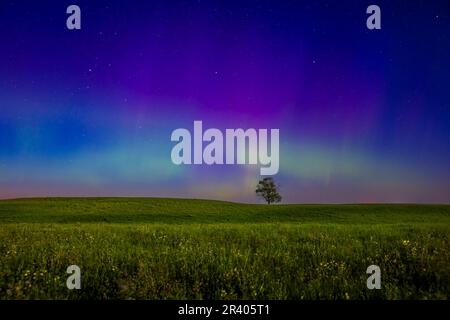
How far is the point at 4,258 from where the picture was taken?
6.85 m

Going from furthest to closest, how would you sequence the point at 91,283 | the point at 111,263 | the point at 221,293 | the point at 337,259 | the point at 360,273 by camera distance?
the point at 337,259 → the point at 111,263 → the point at 360,273 → the point at 91,283 → the point at 221,293

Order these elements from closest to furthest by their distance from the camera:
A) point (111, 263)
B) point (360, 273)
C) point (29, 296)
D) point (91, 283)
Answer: point (29, 296) < point (91, 283) < point (360, 273) < point (111, 263)

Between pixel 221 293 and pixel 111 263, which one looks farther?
pixel 111 263

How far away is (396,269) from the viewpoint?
20.2ft

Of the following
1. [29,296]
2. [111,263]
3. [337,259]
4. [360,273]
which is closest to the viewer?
[29,296]

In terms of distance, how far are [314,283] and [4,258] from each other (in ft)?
19.8

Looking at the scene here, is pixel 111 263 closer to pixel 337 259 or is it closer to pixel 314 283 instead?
pixel 314 283
